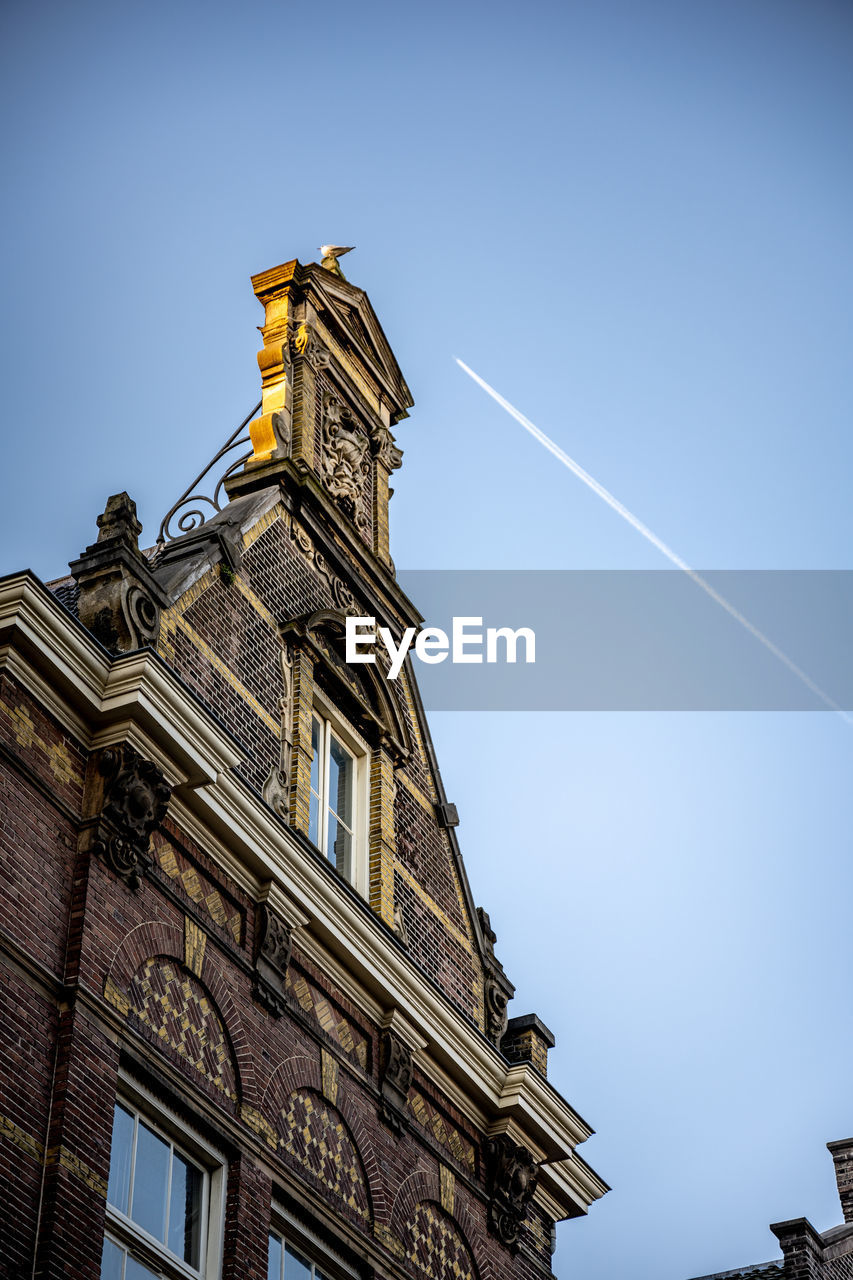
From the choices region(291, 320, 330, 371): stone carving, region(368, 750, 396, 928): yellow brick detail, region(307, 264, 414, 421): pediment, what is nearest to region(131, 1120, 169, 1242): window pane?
region(368, 750, 396, 928): yellow brick detail

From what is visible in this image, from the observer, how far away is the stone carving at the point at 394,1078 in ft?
58.5

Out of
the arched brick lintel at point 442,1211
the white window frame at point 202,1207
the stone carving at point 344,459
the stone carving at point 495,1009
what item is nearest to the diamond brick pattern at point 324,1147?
the arched brick lintel at point 442,1211

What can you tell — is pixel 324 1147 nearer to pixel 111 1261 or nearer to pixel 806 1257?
pixel 111 1261

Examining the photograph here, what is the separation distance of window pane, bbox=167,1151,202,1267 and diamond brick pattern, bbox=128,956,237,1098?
75 centimetres

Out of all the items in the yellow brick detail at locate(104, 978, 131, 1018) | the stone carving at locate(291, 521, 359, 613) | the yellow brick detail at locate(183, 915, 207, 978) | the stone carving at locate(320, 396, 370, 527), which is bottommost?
the yellow brick detail at locate(104, 978, 131, 1018)

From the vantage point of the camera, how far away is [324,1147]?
54.6ft

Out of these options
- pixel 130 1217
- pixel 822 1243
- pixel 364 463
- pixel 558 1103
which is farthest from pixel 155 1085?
pixel 822 1243

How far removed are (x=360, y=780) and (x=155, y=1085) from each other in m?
6.19

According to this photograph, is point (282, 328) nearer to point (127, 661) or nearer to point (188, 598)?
point (188, 598)

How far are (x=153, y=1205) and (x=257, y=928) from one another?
2987 millimetres

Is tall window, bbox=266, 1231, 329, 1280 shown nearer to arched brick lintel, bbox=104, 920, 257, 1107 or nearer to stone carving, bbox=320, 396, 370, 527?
arched brick lintel, bbox=104, 920, 257, 1107

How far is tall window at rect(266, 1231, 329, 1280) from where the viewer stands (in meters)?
15.6

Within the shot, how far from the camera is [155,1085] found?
14.5 meters

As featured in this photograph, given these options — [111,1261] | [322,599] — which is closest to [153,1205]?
[111,1261]
